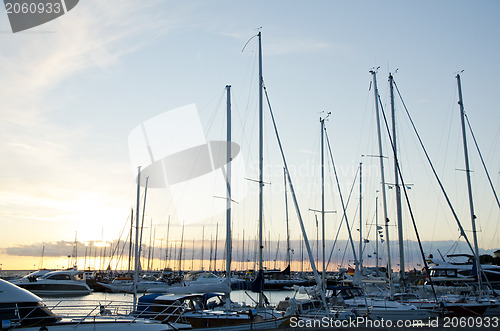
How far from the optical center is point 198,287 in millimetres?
27500

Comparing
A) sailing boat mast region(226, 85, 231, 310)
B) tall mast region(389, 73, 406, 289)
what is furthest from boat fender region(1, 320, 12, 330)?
tall mast region(389, 73, 406, 289)

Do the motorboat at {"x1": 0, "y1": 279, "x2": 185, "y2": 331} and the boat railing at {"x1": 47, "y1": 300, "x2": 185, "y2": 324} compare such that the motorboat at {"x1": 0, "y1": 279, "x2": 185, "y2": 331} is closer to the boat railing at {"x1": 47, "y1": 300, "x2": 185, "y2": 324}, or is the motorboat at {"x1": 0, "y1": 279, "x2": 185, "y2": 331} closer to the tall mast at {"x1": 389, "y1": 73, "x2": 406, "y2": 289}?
the boat railing at {"x1": 47, "y1": 300, "x2": 185, "y2": 324}

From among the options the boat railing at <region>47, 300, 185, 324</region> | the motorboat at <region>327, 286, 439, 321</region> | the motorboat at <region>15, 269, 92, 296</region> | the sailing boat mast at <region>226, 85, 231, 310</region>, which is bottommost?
the motorboat at <region>15, 269, 92, 296</region>

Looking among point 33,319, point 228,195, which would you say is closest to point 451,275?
point 228,195

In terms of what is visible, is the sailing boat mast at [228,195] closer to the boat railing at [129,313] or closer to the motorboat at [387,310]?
the boat railing at [129,313]

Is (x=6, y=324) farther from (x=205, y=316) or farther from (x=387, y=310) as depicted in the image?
(x=387, y=310)

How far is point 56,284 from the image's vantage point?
195 feet

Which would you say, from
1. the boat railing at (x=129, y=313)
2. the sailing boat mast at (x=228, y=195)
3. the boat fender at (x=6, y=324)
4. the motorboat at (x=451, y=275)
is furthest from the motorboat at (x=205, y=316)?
the motorboat at (x=451, y=275)

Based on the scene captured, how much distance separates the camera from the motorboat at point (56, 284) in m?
56.5

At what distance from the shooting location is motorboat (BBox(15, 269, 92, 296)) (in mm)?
56547

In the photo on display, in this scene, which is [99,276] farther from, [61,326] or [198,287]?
[61,326]

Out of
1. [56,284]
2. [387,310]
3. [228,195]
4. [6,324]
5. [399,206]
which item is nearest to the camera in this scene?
[6,324]

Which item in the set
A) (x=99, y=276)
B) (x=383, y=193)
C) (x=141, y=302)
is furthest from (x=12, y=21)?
(x=99, y=276)

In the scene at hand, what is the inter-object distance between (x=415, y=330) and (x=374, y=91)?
24539 mm
